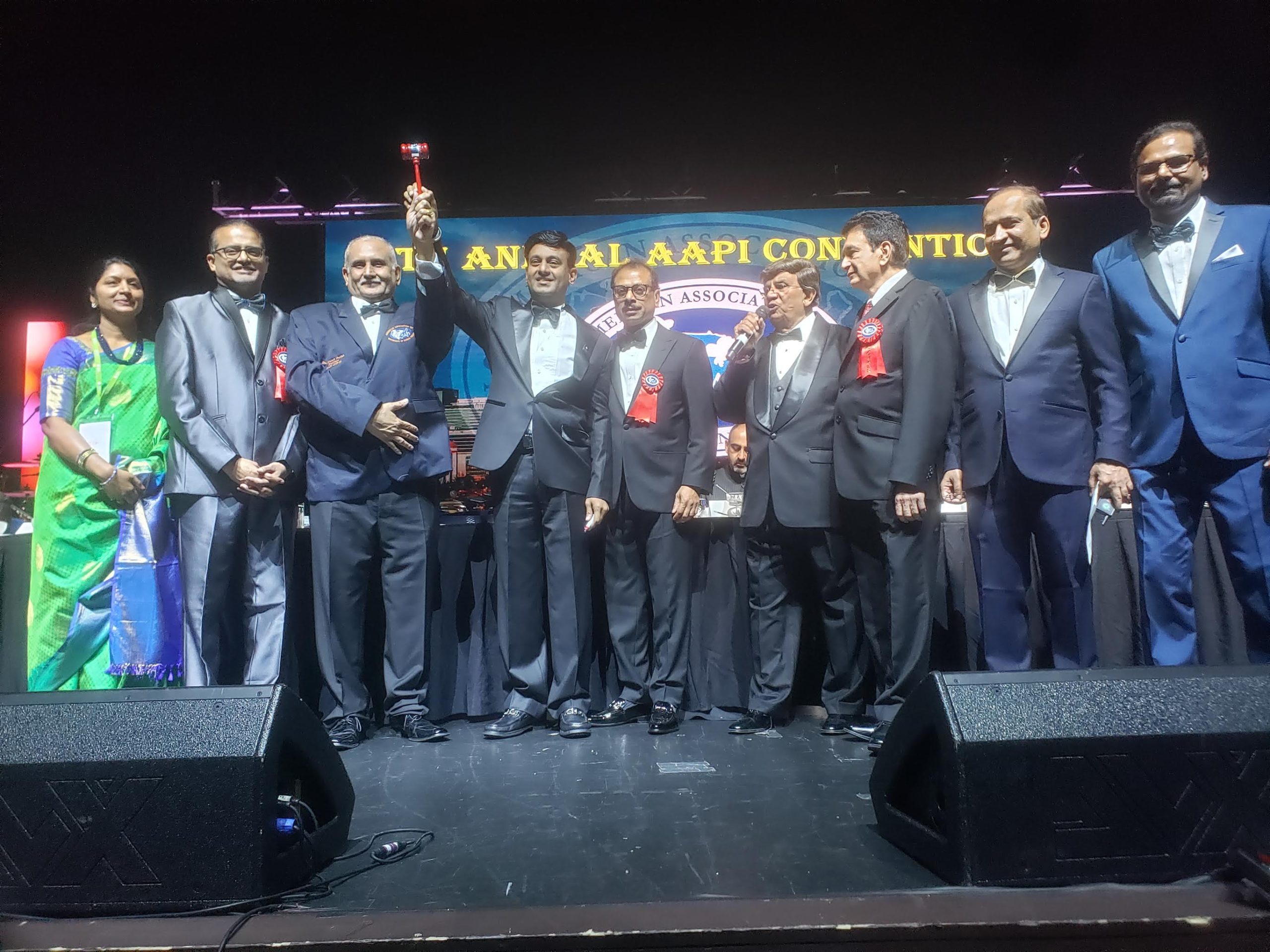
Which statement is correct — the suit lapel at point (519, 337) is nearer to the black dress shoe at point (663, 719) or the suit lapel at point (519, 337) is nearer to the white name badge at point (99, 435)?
the black dress shoe at point (663, 719)

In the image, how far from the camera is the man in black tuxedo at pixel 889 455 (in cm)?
241

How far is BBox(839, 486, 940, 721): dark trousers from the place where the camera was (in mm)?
2416

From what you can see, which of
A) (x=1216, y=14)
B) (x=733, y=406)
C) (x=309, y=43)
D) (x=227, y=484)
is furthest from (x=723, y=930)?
(x=1216, y=14)

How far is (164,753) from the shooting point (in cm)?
133

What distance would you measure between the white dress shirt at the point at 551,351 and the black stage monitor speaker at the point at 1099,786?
1.86 m

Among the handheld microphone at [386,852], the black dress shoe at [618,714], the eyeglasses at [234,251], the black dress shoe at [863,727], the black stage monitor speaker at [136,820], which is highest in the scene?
the eyeglasses at [234,251]

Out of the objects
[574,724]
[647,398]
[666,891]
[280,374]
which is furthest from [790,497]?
[280,374]

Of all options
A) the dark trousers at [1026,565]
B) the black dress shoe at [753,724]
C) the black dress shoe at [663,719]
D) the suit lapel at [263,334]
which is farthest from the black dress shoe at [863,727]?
the suit lapel at [263,334]

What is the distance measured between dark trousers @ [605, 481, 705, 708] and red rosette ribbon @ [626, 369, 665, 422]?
0.26 metres

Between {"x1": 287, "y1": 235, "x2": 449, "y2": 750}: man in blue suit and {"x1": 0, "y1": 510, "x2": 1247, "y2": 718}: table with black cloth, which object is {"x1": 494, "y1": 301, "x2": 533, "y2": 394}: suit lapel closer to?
{"x1": 287, "y1": 235, "x2": 449, "y2": 750}: man in blue suit

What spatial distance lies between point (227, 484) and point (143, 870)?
1.59 meters

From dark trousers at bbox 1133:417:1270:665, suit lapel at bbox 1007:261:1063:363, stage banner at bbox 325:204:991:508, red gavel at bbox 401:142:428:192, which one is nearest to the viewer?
dark trousers at bbox 1133:417:1270:665

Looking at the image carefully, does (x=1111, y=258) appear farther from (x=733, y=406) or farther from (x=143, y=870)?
(x=143, y=870)

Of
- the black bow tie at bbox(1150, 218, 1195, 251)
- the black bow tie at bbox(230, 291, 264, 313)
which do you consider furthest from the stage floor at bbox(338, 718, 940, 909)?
the black bow tie at bbox(1150, 218, 1195, 251)
